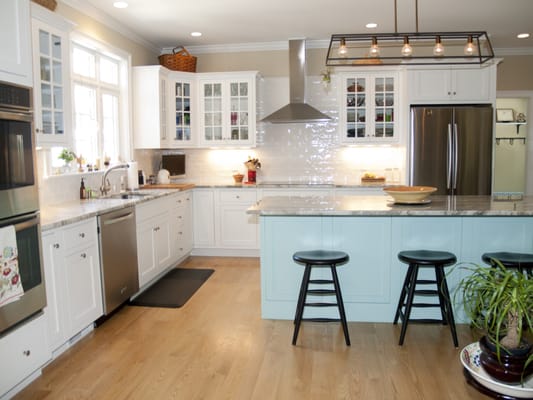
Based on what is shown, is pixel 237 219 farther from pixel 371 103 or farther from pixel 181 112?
pixel 371 103

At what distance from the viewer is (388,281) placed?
3648 millimetres

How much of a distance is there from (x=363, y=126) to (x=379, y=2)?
5.77 ft

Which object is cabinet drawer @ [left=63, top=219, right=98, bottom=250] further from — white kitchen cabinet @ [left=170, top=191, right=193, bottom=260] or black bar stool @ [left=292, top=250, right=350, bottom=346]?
white kitchen cabinet @ [left=170, top=191, right=193, bottom=260]

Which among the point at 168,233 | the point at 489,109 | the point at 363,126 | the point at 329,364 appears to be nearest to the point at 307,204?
the point at 329,364

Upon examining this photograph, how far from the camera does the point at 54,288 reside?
9.83ft

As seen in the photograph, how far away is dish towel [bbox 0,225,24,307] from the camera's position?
Answer: 2420 millimetres

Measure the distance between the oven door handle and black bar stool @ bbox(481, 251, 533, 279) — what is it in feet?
9.50

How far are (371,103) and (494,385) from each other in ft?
13.8

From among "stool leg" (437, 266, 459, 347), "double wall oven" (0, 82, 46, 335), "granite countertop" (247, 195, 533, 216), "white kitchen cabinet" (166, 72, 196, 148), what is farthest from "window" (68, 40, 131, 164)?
"stool leg" (437, 266, 459, 347)

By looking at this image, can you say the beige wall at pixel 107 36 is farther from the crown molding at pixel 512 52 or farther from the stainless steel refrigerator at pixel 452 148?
the crown molding at pixel 512 52

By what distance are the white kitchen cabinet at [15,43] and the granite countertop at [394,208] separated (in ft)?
5.79

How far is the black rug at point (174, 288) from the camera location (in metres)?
4.23

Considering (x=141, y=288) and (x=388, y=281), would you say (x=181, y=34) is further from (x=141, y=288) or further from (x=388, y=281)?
(x=388, y=281)

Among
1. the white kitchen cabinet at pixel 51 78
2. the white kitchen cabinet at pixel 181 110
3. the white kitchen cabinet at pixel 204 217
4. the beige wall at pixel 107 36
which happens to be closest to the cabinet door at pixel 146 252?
the white kitchen cabinet at pixel 51 78
